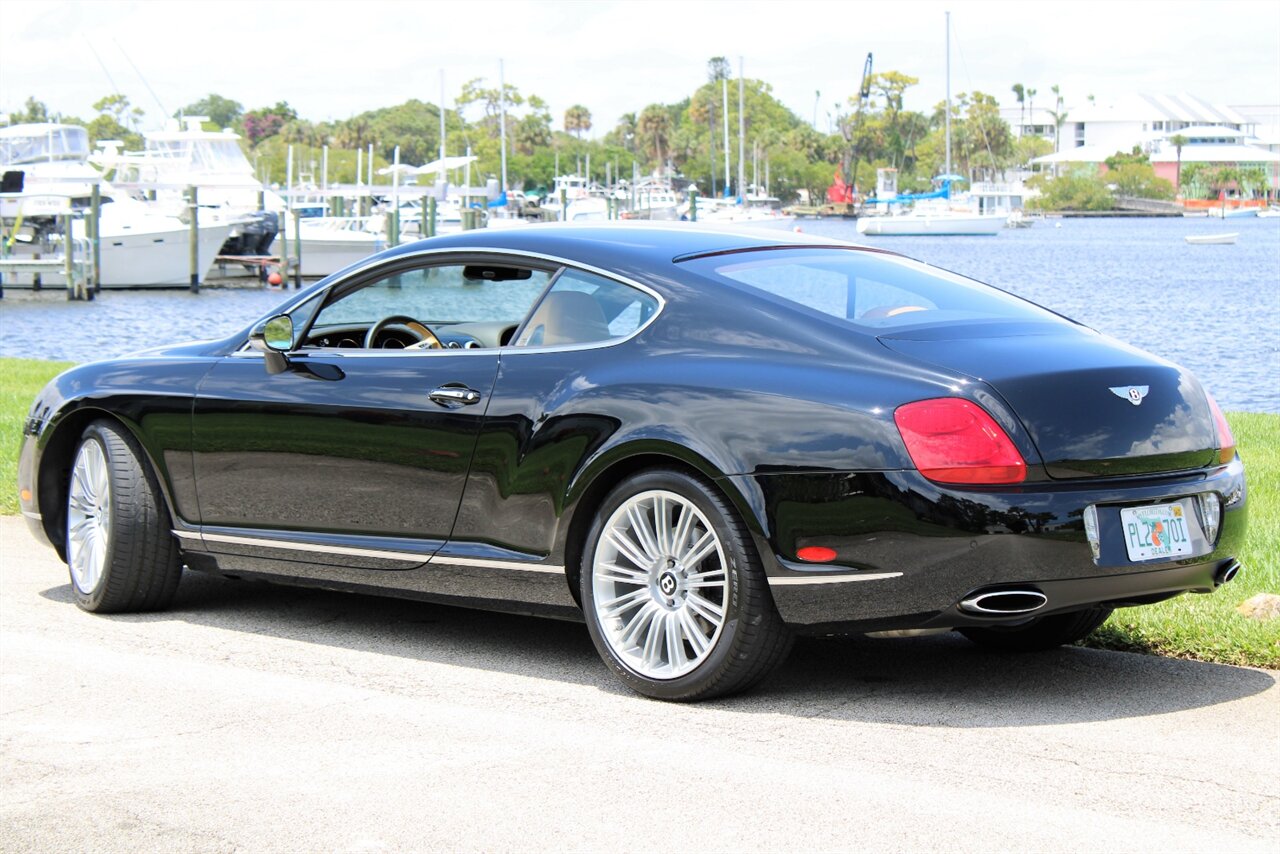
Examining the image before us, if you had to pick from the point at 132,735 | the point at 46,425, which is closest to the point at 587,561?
the point at 132,735

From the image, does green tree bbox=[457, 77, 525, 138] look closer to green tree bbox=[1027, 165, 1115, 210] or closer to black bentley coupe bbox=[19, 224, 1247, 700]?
green tree bbox=[1027, 165, 1115, 210]

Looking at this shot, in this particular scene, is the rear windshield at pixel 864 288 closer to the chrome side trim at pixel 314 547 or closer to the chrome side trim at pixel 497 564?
the chrome side trim at pixel 497 564

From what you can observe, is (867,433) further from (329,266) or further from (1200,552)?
(329,266)

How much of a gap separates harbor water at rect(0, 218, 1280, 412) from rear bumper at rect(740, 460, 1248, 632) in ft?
21.2

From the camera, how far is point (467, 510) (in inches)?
230

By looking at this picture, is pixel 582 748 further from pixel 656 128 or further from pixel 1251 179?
pixel 1251 179

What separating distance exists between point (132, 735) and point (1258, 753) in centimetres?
324

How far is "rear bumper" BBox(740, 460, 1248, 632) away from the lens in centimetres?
487

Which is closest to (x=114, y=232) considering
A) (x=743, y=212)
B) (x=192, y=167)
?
(x=192, y=167)

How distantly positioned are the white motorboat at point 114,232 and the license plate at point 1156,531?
50620mm

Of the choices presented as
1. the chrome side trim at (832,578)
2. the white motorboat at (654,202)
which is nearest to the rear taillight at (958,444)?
the chrome side trim at (832,578)

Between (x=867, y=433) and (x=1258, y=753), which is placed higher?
(x=867, y=433)

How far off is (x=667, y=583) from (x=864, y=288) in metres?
1.24

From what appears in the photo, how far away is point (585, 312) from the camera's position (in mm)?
5816
